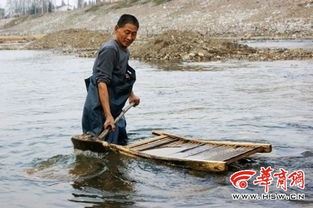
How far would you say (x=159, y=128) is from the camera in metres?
8.17

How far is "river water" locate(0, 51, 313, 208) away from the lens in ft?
15.6

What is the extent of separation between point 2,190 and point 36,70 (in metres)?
16.4

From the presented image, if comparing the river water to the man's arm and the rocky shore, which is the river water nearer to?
the man's arm

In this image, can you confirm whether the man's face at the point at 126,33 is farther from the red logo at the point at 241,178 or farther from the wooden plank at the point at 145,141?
the red logo at the point at 241,178

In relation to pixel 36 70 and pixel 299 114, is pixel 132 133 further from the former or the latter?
pixel 36 70

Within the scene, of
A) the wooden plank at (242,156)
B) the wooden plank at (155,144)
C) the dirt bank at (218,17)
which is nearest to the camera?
the wooden plank at (242,156)

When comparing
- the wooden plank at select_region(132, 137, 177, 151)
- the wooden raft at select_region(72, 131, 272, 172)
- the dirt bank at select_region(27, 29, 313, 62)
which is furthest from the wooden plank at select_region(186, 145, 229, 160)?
the dirt bank at select_region(27, 29, 313, 62)

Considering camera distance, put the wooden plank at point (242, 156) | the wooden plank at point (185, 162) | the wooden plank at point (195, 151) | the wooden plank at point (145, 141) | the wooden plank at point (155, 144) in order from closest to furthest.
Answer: the wooden plank at point (185, 162) < the wooden plank at point (242, 156) < the wooden plank at point (195, 151) < the wooden plank at point (155, 144) < the wooden plank at point (145, 141)

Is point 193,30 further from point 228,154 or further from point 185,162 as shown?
point 185,162

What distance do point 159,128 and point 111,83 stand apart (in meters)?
2.32

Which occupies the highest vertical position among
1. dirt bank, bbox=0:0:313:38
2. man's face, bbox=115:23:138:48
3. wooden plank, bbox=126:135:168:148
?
dirt bank, bbox=0:0:313:38

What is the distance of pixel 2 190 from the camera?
5.05 meters

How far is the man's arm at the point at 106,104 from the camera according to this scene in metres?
5.77

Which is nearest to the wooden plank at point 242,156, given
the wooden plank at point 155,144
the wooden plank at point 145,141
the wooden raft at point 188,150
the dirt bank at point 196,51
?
the wooden raft at point 188,150
